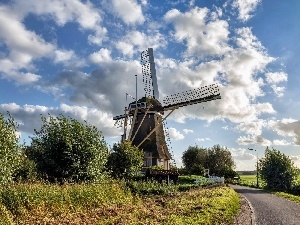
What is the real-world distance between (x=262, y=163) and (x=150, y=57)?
28006mm

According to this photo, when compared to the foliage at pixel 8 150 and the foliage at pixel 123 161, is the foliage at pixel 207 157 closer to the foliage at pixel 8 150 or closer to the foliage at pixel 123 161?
the foliage at pixel 123 161

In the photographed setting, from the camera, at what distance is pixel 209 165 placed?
9794cm

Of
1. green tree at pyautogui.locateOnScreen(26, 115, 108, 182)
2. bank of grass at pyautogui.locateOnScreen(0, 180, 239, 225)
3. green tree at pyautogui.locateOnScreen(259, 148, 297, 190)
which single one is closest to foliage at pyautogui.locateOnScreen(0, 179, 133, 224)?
bank of grass at pyautogui.locateOnScreen(0, 180, 239, 225)

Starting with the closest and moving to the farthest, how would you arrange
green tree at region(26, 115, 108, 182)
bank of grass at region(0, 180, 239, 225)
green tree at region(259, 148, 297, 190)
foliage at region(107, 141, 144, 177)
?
bank of grass at region(0, 180, 239, 225)
green tree at region(26, 115, 108, 182)
foliage at region(107, 141, 144, 177)
green tree at region(259, 148, 297, 190)

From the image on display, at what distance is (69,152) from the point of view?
26.3 metres

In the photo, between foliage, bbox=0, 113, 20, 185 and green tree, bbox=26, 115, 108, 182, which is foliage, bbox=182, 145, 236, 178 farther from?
foliage, bbox=0, 113, 20, 185

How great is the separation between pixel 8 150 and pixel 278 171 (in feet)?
139

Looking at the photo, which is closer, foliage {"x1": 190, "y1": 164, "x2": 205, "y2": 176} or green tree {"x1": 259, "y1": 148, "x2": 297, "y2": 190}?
green tree {"x1": 259, "y1": 148, "x2": 297, "y2": 190}

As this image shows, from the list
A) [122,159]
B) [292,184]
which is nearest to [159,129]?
[122,159]

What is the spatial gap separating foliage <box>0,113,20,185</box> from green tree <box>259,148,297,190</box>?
4117 cm

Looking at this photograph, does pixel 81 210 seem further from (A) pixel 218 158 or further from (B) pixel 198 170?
(A) pixel 218 158

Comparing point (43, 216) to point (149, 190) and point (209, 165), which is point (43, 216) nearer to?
point (149, 190)

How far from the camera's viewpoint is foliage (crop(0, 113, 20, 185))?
1998 cm

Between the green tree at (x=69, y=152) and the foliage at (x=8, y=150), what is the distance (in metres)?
4.25
